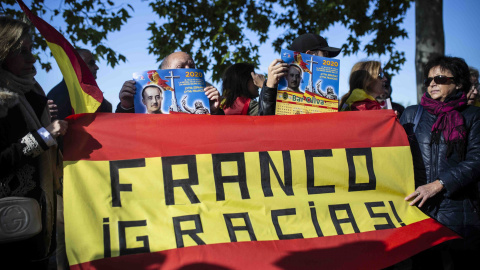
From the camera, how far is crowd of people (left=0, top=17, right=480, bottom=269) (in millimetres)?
2656

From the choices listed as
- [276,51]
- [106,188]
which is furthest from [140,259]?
[276,51]

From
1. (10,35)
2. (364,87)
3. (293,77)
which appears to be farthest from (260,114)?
(10,35)

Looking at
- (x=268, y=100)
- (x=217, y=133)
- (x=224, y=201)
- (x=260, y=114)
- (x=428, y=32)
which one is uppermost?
(x=428, y=32)

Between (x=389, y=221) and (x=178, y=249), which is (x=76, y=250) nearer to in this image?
(x=178, y=249)

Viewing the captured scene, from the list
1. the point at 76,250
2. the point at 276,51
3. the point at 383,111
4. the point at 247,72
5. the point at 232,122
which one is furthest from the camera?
the point at 276,51

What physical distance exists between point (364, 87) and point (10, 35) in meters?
2.72

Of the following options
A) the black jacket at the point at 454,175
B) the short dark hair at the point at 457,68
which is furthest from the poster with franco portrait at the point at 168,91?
the short dark hair at the point at 457,68

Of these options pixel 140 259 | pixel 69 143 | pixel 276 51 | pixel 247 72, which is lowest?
pixel 140 259

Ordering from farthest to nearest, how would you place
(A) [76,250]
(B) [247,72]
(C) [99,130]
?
1. (B) [247,72]
2. (C) [99,130]
3. (A) [76,250]

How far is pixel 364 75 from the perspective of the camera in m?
4.04

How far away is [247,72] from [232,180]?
140 centimetres

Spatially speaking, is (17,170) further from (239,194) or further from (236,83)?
(236,83)

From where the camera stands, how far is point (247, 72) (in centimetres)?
430

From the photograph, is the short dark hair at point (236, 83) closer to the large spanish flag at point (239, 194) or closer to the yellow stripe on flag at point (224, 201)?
the large spanish flag at point (239, 194)
